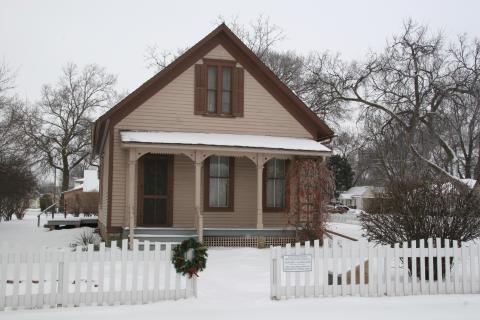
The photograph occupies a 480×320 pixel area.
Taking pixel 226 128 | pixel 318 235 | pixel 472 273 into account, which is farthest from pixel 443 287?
pixel 226 128

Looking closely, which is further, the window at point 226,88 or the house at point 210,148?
the window at point 226,88

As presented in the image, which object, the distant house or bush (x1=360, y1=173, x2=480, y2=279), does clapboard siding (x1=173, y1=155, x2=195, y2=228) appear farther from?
the distant house

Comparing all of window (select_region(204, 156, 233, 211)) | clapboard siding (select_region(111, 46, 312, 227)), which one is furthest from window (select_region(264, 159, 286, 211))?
window (select_region(204, 156, 233, 211))

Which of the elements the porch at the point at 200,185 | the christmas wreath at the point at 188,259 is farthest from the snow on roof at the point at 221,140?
the christmas wreath at the point at 188,259

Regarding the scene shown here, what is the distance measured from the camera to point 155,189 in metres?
16.6

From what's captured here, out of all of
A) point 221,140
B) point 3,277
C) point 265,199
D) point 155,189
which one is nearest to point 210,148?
point 221,140

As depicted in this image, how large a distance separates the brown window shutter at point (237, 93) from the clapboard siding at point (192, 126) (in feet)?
0.58

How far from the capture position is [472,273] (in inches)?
343

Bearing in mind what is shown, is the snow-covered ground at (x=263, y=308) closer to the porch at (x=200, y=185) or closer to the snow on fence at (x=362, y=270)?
the snow on fence at (x=362, y=270)

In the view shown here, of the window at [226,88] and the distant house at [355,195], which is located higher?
the window at [226,88]

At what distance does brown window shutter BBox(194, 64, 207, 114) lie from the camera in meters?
16.7

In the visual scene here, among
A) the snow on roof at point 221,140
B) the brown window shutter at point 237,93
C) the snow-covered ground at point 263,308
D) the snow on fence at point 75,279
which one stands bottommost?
the snow-covered ground at point 263,308

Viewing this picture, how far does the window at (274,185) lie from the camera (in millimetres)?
17438

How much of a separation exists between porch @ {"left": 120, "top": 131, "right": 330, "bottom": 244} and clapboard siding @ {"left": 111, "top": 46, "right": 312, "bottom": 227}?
33 millimetres
